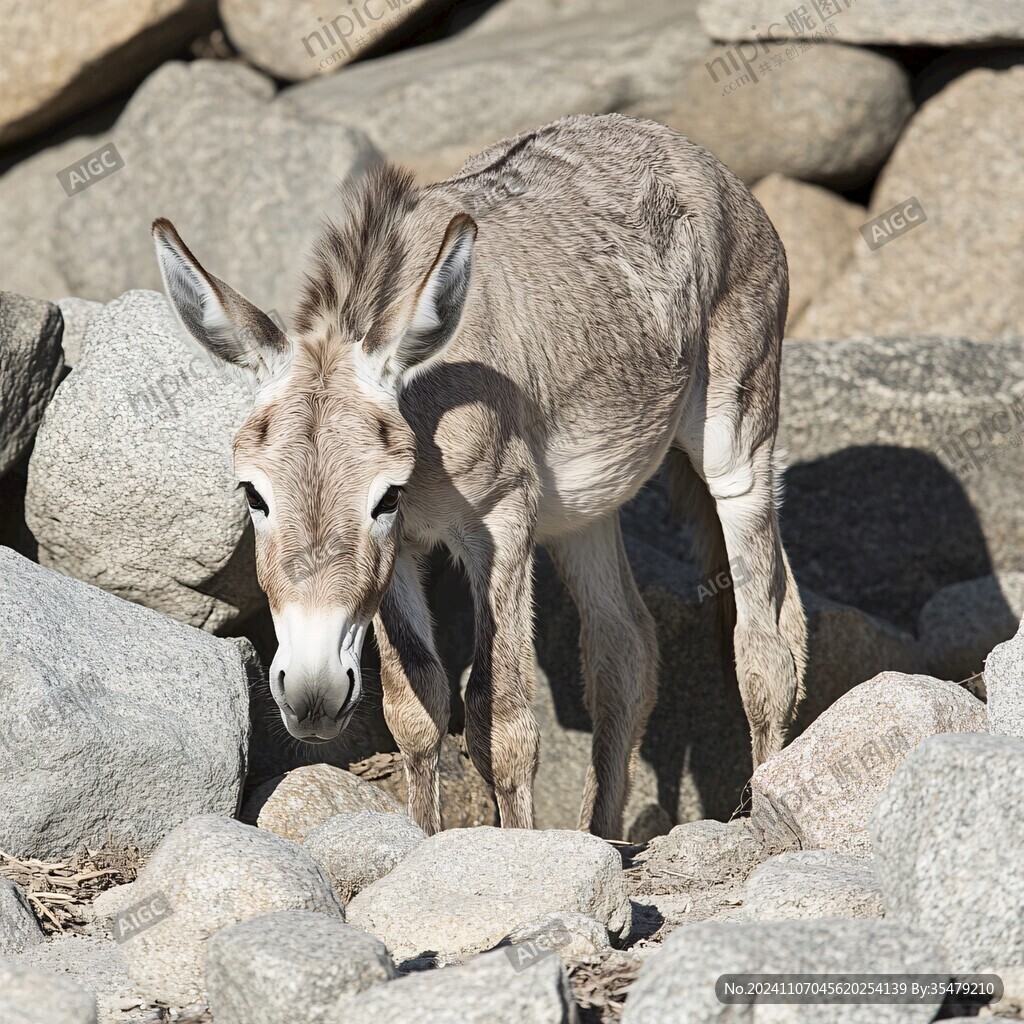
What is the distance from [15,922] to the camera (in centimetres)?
357

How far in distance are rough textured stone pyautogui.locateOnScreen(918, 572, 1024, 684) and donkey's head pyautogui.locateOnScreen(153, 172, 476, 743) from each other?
4.06 metres

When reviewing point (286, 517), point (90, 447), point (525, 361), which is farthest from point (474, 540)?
point (90, 447)

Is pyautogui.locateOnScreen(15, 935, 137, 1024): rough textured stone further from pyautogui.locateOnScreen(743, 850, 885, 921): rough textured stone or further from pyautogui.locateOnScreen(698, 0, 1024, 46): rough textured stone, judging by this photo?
pyautogui.locateOnScreen(698, 0, 1024, 46): rough textured stone

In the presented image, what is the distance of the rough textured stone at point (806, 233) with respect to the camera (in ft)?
31.2

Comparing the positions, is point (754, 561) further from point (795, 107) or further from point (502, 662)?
point (795, 107)

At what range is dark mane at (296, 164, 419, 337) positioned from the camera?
4.12 metres

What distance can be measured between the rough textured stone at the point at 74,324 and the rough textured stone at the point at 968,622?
4.49m

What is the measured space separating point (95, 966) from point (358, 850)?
81 cm

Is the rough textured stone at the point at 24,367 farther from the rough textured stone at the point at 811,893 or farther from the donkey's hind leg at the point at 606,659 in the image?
the rough textured stone at the point at 811,893

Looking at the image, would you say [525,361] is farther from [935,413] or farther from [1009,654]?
[935,413]

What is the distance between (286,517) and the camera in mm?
3561

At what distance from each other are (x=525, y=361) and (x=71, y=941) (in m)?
2.34

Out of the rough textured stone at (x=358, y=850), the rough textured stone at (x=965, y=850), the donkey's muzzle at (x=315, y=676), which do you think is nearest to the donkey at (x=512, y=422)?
the donkey's muzzle at (x=315, y=676)

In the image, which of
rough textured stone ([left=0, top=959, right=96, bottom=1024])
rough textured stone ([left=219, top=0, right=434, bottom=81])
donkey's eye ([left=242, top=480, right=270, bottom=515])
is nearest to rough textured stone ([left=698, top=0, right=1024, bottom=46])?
rough textured stone ([left=219, top=0, right=434, bottom=81])
